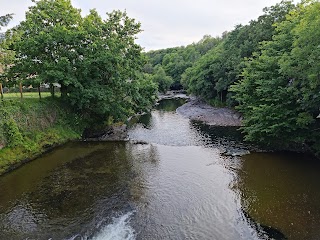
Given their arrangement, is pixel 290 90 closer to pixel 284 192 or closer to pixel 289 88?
pixel 289 88

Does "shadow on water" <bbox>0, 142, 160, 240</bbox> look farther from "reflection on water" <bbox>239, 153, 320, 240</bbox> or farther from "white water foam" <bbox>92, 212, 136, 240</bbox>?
"reflection on water" <bbox>239, 153, 320, 240</bbox>

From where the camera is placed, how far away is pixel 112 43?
28.5 m

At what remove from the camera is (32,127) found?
24438mm

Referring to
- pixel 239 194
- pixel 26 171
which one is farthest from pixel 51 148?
pixel 239 194

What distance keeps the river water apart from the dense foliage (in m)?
6.76

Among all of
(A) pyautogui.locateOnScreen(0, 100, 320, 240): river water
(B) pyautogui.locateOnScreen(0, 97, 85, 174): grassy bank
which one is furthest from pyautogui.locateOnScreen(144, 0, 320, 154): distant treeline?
(B) pyautogui.locateOnScreen(0, 97, 85, 174): grassy bank

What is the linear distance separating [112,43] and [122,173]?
49.5ft

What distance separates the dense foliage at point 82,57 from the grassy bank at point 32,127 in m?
1.82

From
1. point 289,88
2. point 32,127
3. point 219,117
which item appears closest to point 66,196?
point 32,127

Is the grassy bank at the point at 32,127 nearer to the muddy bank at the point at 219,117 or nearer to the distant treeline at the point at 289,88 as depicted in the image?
the distant treeline at the point at 289,88

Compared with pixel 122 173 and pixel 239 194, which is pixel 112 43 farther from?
pixel 239 194

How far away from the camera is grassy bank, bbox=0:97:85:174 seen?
2062 cm

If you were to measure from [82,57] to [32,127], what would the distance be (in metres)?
8.67

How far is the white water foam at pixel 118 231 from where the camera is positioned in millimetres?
11539
